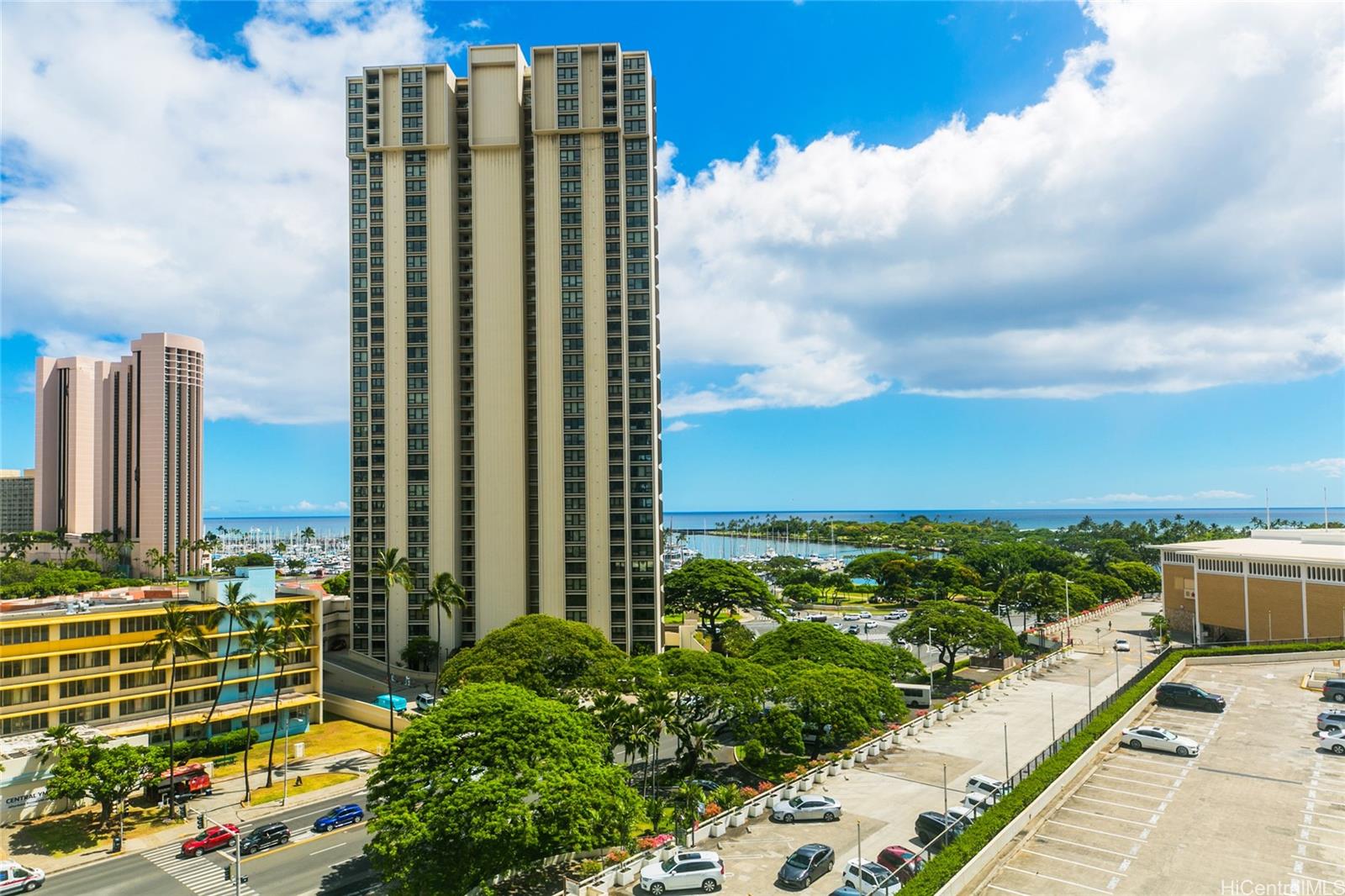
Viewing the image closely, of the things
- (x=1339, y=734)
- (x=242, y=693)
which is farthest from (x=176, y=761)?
(x=1339, y=734)

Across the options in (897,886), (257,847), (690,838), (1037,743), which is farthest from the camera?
(1037,743)

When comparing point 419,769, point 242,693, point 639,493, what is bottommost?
point 242,693

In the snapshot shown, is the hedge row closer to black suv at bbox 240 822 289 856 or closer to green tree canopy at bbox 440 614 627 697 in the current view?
green tree canopy at bbox 440 614 627 697

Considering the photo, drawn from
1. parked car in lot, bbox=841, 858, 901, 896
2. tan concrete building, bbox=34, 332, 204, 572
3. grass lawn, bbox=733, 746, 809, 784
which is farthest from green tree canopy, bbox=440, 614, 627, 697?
tan concrete building, bbox=34, 332, 204, 572

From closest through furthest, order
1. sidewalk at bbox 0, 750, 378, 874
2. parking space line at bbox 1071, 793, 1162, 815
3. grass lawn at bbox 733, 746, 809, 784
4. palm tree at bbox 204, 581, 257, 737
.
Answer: parking space line at bbox 1071, 793, 1162, 815 < sidewalk at bbox 0, 750, 378, 874 < grass lawn at bbox 733, 746, 809, 784 < palm tree at bbox 204, 581, 257, 737

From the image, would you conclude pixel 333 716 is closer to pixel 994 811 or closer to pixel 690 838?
pixel 690 838
